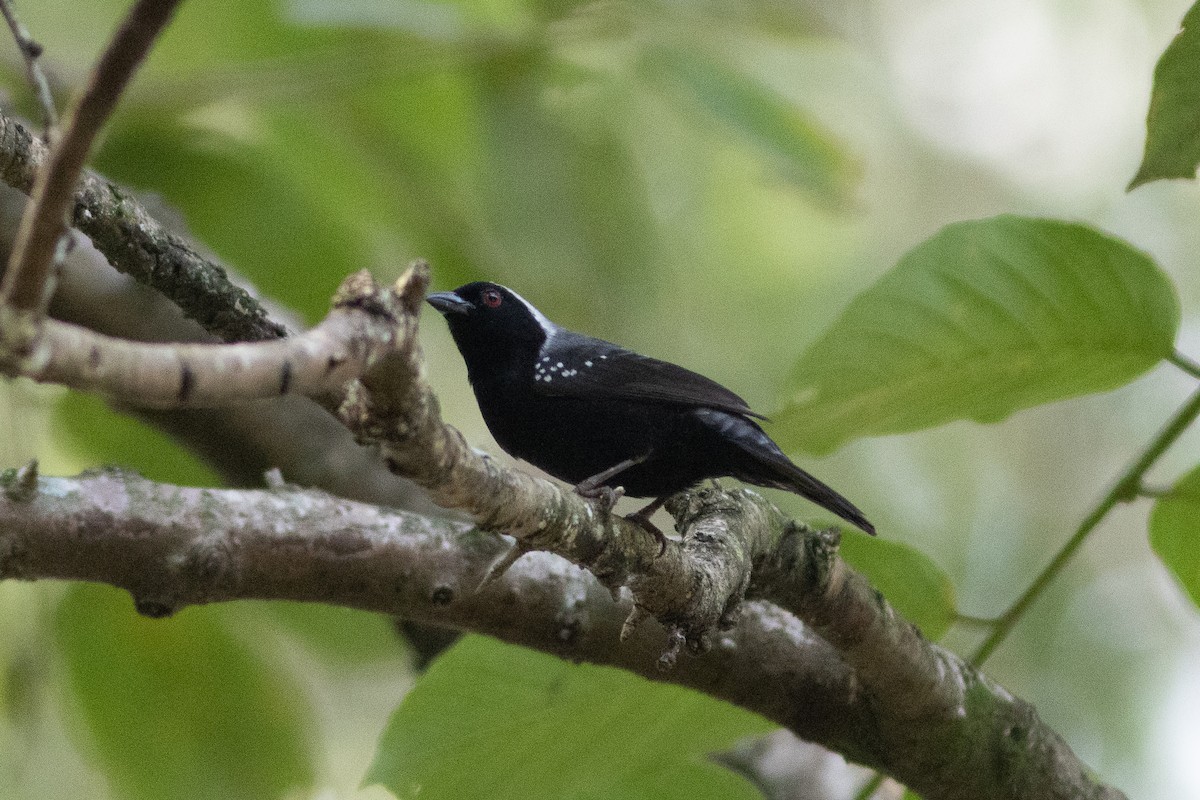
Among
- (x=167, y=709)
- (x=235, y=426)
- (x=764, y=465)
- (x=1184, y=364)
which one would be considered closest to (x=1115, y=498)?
(x=1184, y=364)

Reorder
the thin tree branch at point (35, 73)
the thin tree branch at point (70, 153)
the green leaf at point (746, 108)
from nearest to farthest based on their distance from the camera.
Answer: the thin tree branch at point (70, 153)
the thin tree branch at point (35, 73)
the green leaf at point (746, 108)

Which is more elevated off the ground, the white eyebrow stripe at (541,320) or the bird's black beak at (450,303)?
the white eyebrow stripe at (541,320)

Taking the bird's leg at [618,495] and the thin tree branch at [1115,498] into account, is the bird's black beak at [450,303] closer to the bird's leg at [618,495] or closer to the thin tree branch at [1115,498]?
the bird's leg at [618,495]

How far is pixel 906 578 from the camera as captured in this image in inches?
125

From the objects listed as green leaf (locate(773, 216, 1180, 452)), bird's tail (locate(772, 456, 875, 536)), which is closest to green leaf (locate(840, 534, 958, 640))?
bird's tail (locate(772, 456, 875, 536))

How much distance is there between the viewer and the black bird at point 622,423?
11.9ft

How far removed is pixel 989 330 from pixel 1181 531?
25.7 inches

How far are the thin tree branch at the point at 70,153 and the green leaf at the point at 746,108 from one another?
3202 mm

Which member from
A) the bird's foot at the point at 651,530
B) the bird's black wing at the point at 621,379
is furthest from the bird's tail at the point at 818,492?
the bird's foot at the point at 651,530

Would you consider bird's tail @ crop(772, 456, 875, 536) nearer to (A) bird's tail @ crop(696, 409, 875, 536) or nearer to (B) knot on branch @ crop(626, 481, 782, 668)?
(A) bird's tail @ crop(696, 409, 875, 536)

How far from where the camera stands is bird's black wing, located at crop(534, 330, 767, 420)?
12.1 ft

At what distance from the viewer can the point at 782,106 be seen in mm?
4688

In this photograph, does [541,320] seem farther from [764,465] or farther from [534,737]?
[534,737]

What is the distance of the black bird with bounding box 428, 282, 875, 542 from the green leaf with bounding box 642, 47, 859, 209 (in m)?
0.93
